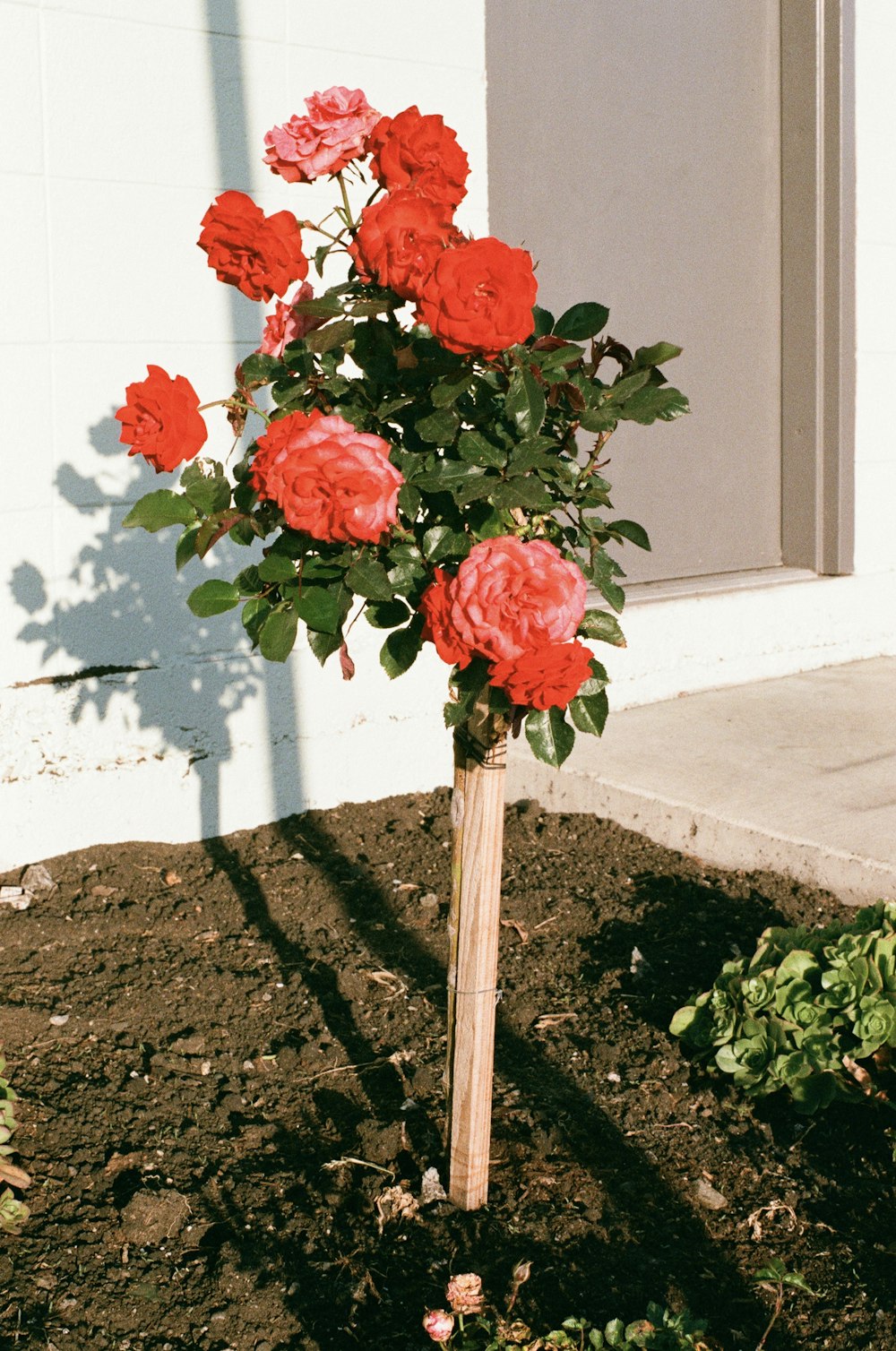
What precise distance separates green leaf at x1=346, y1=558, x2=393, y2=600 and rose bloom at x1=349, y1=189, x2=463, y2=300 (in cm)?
35

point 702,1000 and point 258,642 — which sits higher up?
point 258,642

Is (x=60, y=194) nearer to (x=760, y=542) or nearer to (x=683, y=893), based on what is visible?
(x=683, y=893)

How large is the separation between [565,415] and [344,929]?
1747 mm

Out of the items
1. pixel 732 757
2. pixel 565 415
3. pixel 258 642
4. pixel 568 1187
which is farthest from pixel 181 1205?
pixel 732 757

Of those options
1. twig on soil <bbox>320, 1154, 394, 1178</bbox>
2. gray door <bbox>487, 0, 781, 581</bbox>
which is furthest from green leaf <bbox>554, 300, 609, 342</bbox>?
gray door <bbox>487, 0, 781, 581</bbox>

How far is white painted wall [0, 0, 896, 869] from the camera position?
3412mm

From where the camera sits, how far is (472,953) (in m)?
2.08

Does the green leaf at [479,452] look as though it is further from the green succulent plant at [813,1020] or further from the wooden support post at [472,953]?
the green succulent plant at [813,1020]

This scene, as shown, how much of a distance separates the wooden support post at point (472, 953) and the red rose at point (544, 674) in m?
0.35

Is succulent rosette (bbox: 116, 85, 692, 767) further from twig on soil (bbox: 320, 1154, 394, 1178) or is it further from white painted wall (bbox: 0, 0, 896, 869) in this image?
white painted wall (bbox: 0, 0, 896, 869)

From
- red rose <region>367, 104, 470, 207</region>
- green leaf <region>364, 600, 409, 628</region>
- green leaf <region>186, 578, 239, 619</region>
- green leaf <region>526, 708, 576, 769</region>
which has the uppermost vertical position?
red rose <region>367, 104, 470, 207</region>

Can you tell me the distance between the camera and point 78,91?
341 centimetres

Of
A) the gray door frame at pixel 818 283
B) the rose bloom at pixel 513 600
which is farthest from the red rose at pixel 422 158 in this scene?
the gray door frame at pixel 818 283

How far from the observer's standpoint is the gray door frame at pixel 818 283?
5.27 metres
